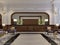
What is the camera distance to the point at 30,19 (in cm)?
2070

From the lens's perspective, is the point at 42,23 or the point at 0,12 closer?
the point at 0,12

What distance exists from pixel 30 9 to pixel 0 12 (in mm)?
3267

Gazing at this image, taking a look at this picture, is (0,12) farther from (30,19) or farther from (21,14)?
(30,19)

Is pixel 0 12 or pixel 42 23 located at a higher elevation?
pixel 0 12

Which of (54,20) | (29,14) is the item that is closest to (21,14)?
(29,14)

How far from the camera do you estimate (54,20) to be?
60.8 feet

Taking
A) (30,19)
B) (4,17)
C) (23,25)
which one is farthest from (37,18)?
(4,17)

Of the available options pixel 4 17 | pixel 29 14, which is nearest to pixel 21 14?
pixel 29 14

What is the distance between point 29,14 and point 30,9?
1.08 m

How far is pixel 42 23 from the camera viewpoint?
20.3m

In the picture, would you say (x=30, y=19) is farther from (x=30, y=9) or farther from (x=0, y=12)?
(x=0, y=12)

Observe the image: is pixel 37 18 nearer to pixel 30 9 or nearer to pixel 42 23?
pixel 42 23

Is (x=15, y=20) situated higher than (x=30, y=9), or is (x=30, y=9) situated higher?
(x=30, y=9)

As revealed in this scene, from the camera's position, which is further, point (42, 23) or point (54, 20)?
point (42, 23)
